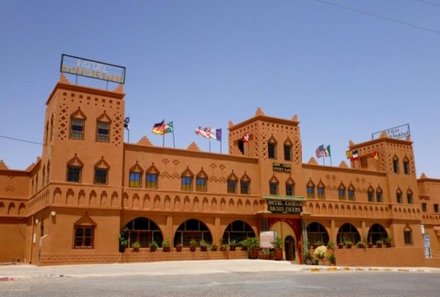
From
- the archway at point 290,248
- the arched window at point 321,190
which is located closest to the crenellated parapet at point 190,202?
the archway at point 290,248

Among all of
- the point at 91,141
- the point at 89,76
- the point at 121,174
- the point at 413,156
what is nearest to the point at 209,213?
the point at 121,174

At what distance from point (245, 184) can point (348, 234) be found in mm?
13205

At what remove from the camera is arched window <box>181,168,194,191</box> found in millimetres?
37938

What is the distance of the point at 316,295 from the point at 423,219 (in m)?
48.4

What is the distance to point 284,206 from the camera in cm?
4144

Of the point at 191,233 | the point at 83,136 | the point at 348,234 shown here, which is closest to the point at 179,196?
the point at 191,233

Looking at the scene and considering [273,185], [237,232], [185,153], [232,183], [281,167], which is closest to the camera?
[185,153]

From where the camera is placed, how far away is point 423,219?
56750mm

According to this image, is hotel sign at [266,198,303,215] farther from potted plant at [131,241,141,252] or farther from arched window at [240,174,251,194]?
potted plant at [131,241,141,252]

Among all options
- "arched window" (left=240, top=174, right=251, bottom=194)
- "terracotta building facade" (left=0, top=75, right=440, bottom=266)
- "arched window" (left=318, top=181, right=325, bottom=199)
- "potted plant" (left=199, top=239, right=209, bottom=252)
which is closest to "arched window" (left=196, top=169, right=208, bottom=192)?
"terracotta building facade" (left=0, top=75, right=440, bottom=266)

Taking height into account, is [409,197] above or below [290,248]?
above

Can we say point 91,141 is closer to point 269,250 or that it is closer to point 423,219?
point 269,250

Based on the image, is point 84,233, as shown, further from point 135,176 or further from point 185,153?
point 185,153

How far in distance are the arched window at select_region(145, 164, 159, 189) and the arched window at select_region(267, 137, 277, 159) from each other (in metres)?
11.2
